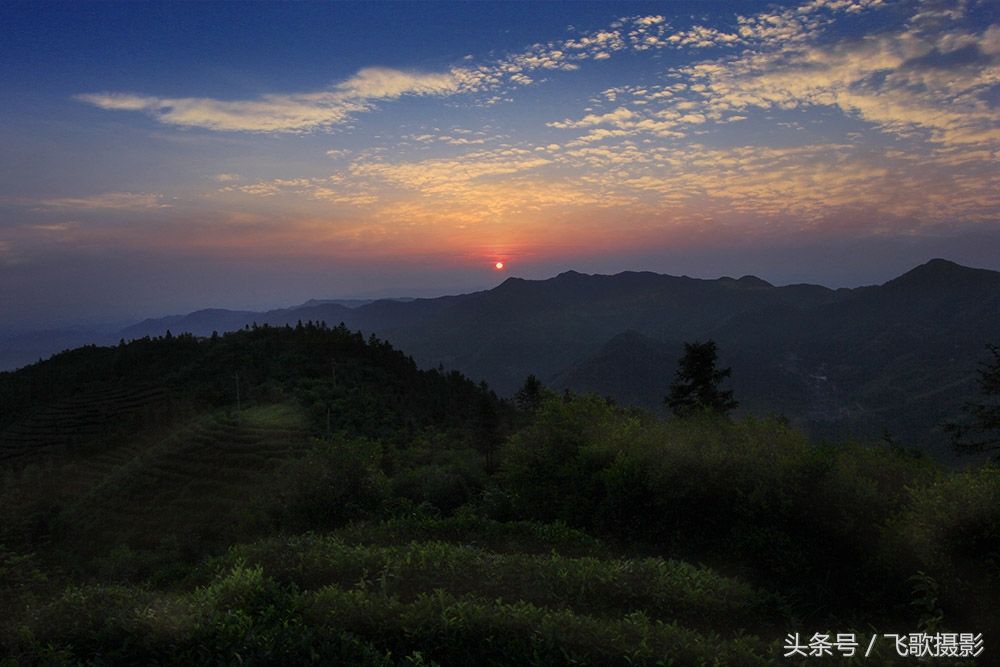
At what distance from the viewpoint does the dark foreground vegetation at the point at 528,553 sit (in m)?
5.48

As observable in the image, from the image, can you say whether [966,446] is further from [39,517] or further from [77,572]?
[39,517]

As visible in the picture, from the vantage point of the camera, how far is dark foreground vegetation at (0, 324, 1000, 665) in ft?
18.0

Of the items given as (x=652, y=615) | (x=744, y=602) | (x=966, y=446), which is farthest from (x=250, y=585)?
(x=966, y=446)

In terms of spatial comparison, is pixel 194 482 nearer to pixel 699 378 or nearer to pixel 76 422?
pixel 76 422

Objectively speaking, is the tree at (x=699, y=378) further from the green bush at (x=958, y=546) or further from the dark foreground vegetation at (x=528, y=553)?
the green bush at (x=958, y=546)

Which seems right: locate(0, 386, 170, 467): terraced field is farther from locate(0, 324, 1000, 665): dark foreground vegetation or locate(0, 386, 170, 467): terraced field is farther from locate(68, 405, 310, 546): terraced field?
locate(68, 405, 310, 546): terraced field

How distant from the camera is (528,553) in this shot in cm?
1024

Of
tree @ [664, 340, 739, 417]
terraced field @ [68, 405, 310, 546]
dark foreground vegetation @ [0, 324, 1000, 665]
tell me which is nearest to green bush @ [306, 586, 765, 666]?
dark foreground vegetation @ [0, 324, 1000, 665]

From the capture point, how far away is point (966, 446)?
26344 millimetres

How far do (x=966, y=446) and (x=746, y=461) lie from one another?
24160 mm

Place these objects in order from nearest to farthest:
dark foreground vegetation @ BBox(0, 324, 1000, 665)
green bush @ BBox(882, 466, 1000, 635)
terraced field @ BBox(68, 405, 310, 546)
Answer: dark foreground vegetation @ BBox(0, 324, 1000, 665) < green bush @ BBox(882, 466, 1000, 635) < terraced field @ BBox(68, 405, 310, 546)

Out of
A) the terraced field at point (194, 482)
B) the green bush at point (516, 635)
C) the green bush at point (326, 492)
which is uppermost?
the green bush at point (516, 635)

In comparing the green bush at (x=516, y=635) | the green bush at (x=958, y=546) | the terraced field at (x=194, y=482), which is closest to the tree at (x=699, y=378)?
the terraced field at (x=194, y=482)

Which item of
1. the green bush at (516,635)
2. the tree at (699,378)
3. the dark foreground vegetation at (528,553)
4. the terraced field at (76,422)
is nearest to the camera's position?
the green bush at (516,635)
